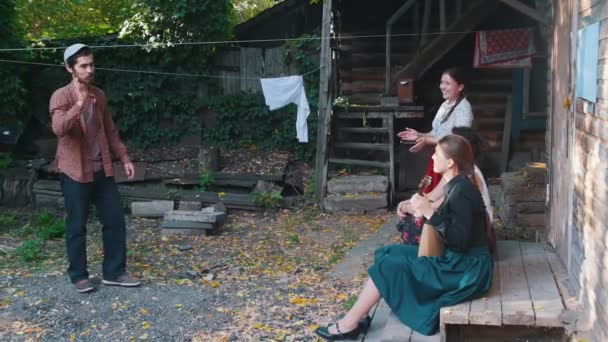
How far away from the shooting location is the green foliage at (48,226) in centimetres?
788

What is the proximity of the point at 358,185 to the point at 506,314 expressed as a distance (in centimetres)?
591

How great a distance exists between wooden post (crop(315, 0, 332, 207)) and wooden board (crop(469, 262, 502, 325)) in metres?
5.71

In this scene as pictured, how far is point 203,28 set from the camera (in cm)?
1119

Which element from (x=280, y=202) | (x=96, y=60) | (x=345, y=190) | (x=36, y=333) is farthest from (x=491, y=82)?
(x=36, y=333)

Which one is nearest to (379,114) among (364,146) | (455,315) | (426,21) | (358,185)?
(364,146)

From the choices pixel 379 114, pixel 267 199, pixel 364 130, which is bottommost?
pixel 267 199

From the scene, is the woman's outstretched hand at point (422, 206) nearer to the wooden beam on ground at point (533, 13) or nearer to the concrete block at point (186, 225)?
the wooden beam on ground at point (533, 13)

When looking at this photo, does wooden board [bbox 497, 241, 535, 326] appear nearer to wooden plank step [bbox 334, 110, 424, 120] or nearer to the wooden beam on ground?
Result: the wooden beam on ground

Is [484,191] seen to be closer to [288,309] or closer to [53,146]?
[288,309]

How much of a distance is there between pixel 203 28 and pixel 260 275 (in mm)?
5918

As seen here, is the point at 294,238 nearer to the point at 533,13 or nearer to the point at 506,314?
the point at 533,13

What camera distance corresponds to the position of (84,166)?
554 cm

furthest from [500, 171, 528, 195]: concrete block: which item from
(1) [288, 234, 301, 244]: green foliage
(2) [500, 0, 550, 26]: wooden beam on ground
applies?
Answer: (1) [288, 234, 301, 244]: green foliage

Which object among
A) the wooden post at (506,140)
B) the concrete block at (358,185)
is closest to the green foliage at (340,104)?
the concrete block at (358,185)
